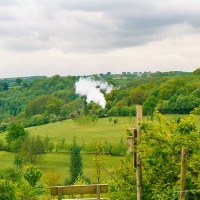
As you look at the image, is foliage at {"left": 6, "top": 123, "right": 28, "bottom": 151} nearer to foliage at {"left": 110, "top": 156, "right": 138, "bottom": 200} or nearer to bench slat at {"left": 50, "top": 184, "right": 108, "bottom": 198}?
foliage at {"left": 110, "top": 156, "right": 138, "bottom": 200}

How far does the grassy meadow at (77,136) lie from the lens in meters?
80.4

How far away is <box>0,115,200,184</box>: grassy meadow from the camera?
8044 centimetres

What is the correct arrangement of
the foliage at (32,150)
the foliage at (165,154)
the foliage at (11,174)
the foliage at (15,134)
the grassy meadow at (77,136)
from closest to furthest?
the foliage at (165,154) → the foliage at (11,174) → the grassy meadow at (77,136) → the foliage at (32,150) → the foliage at (15,134)

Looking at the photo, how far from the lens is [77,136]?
109562 mm

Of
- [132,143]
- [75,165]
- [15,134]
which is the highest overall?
[132,143]

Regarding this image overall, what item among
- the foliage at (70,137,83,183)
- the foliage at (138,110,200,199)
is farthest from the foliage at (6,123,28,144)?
the foliage at (138,110,200,199)

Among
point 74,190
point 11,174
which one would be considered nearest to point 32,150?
point 11,174

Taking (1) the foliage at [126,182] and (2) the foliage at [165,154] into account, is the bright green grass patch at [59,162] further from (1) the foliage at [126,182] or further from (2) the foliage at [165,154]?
(2) the foliage at [165,154]

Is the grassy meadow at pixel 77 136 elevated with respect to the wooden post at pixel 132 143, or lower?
lower

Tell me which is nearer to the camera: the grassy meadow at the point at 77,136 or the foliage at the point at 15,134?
the grassy meadow at the point at 77,136

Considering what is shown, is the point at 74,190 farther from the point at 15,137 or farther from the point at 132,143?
the point at 15,137

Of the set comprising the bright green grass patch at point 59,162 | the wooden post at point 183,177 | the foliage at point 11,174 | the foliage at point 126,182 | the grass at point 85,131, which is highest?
the wooden post at point 183,177

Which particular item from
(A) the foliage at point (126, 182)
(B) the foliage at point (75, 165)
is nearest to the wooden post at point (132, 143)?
(A) the foliage at point (126, 182)

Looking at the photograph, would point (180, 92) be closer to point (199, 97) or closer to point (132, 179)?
point (199, 97)
